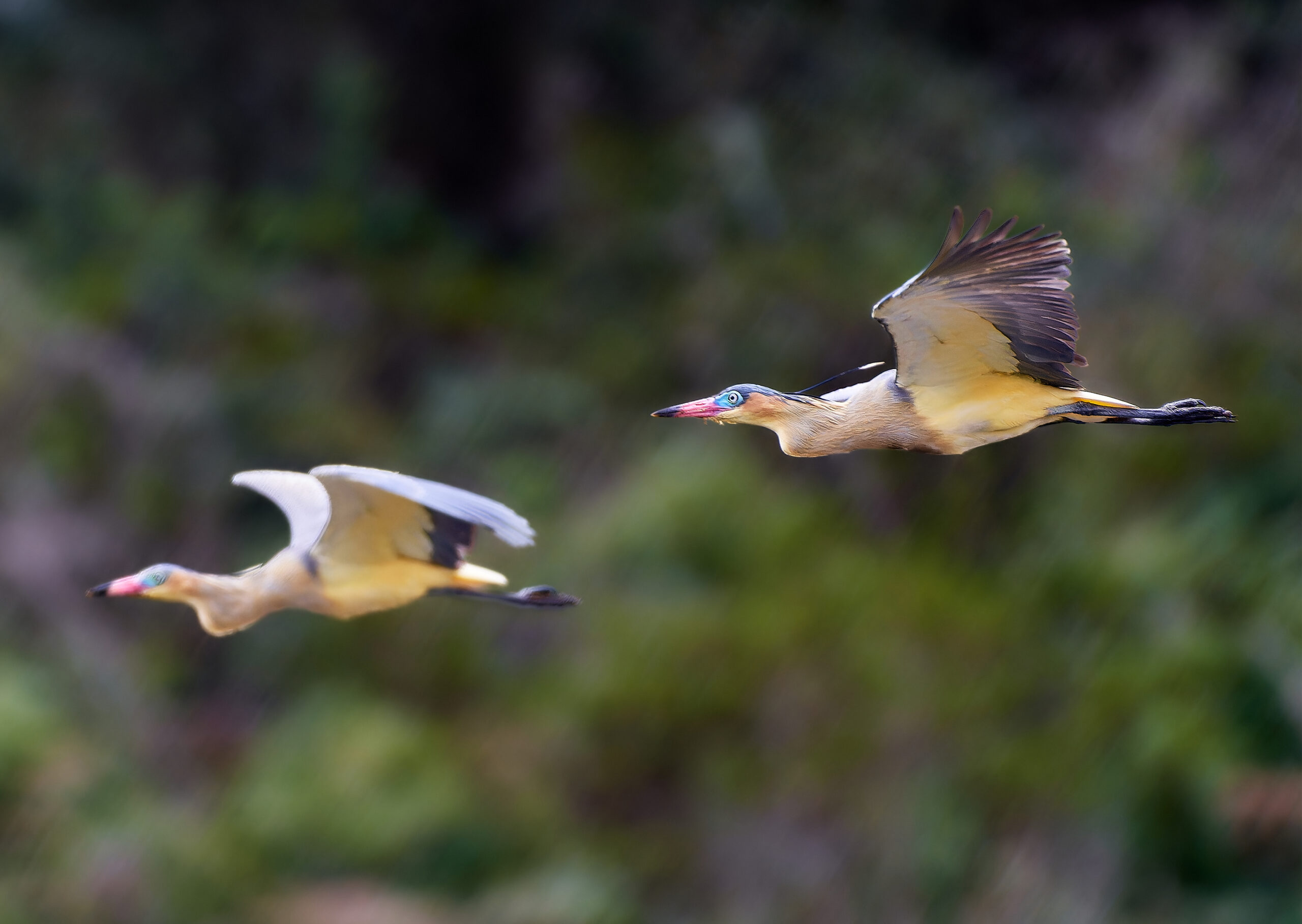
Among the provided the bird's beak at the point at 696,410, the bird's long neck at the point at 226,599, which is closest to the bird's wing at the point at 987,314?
the bird's beak at the point at 696,410

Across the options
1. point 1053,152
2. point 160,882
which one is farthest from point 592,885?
point 1053,152

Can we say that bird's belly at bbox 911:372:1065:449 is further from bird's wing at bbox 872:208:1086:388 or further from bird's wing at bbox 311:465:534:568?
bird's wing at bbox 311:465:534:568

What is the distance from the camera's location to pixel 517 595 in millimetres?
2777

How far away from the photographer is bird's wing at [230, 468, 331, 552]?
3.11 meters

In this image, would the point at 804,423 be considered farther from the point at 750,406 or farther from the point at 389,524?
the point at 389,524

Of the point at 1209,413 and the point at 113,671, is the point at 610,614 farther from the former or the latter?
the point at 1209,413

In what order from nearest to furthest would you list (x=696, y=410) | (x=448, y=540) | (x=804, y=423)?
(x=696, y=410), (x=804, y=423), (x=448, y=540)

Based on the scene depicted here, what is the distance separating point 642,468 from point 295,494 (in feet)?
26.4

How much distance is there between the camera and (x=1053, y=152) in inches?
456

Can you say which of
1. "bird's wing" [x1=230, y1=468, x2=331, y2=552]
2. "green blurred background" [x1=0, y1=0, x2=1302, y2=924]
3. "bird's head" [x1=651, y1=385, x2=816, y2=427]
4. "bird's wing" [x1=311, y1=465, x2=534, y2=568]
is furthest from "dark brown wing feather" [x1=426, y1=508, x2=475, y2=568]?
"green blurred background" [x1=0, y1=0, x2=1302, y2=924]

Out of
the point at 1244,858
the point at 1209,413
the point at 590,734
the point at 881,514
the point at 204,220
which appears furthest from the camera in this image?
the point at 204,220

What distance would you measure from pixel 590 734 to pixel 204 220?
6063mm

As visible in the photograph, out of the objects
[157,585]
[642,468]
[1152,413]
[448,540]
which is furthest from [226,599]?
[642,468]

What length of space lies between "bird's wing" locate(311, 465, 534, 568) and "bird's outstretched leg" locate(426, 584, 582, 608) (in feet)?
0.17
